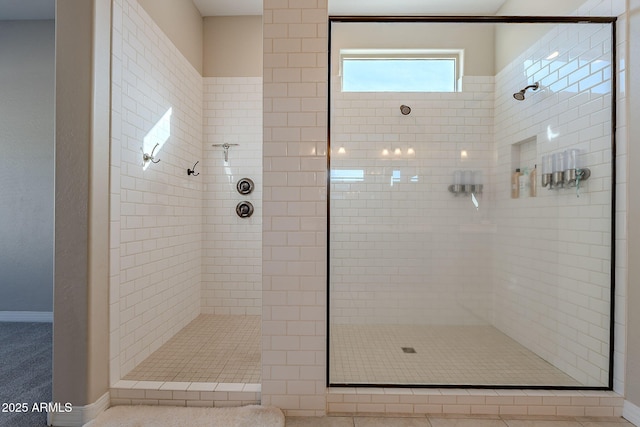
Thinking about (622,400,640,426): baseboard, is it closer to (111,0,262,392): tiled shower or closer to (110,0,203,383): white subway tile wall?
(111,0,262,392): tiled shower

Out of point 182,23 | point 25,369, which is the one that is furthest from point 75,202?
point 182,23

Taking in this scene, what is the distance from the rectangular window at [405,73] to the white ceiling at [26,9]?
10.6ft

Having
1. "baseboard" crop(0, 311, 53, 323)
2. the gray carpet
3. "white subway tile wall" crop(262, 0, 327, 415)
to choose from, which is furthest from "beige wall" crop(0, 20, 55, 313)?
"white subway tile wall" crop(262, 0, 327, 415)

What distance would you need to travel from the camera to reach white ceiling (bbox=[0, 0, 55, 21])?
3.19m

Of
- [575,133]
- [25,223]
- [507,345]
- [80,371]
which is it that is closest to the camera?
[80,371]

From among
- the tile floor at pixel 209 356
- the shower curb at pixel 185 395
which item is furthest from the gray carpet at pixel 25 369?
the tile floor at pixel 209 356

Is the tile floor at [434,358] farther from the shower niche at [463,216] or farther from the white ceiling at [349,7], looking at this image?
the white ceiling at [349,7]

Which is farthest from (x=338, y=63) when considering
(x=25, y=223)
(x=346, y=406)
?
(x=25, y=223)

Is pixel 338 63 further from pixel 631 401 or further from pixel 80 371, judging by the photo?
pixel 631 401

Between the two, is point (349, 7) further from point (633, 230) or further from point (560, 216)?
point (633, 230)

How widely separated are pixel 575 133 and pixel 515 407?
5.65ft

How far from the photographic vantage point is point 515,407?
1869 mm

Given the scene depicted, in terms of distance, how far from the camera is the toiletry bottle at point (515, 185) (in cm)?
230

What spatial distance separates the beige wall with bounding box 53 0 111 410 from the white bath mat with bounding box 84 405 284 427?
0.18 meters
